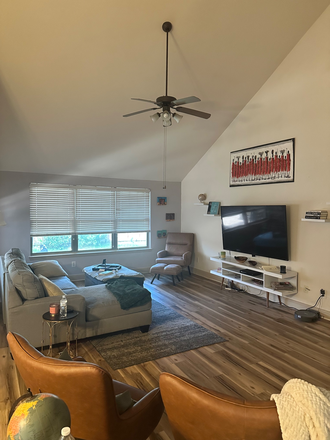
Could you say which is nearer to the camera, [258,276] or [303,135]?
[303,135]

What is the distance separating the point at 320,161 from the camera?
14.7ft

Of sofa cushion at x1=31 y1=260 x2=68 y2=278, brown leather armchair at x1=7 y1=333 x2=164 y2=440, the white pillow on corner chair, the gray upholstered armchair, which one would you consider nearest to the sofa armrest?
the gray upholstered armchair

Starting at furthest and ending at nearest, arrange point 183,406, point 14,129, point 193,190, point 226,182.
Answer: point 193,190 < point 226,182 < point 14,129 < point 183,406

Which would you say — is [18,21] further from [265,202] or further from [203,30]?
[265,202]

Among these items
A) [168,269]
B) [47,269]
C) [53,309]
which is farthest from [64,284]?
[168,269]

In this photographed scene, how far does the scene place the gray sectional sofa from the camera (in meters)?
3.25

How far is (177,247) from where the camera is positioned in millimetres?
7289

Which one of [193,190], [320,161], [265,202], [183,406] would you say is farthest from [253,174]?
[183,406]

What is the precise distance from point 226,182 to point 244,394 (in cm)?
433

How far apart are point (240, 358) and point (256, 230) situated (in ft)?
8.27

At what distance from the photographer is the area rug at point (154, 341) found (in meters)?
3.31

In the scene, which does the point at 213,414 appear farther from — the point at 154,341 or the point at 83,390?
the point at 154,341

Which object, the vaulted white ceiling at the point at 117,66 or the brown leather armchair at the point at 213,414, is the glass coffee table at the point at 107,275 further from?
the brown leather armchair at the point at 213,414

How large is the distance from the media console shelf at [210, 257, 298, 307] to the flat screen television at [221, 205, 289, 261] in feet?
0.90
